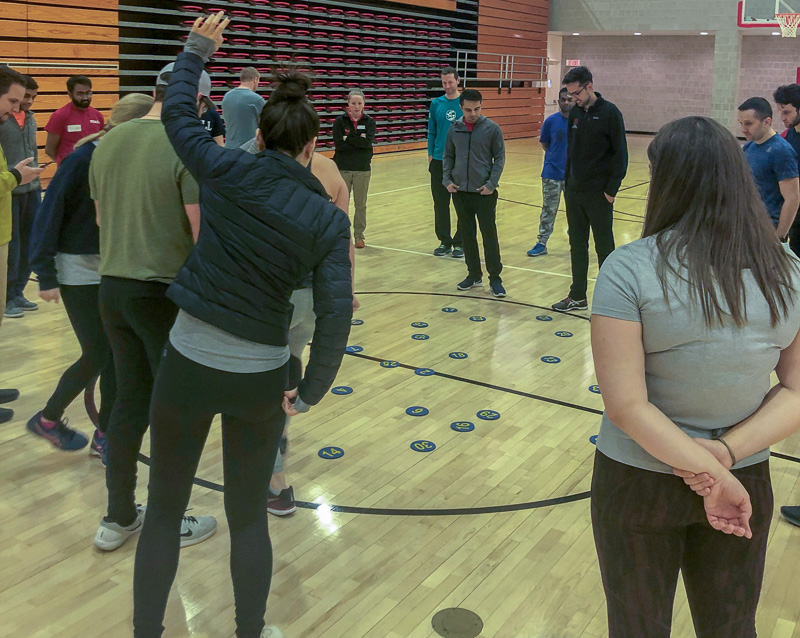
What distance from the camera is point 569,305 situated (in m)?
6.14

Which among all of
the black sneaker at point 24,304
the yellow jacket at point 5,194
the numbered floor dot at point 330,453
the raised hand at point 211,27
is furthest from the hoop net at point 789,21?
the raised hand at point 211,27

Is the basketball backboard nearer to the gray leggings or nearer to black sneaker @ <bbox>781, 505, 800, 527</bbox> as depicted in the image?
black sneaker @ <bbox>781, 505, 800, 527</bbox>

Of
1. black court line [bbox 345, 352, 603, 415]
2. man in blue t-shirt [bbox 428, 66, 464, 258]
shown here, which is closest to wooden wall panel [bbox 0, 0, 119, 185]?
man in blue t-shirt [bbox 428, 66, 464, 258]

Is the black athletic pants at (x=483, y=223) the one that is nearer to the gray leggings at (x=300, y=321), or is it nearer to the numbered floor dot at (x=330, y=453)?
the numbered floor dot at (x=330, y=453)

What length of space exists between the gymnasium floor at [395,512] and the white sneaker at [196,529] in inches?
1.4

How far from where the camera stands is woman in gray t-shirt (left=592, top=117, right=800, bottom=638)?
1453 millimetres

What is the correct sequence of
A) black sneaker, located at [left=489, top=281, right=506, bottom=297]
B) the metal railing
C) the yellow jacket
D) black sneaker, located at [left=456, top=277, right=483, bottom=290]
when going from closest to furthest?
the yellow jacket < black sneaker, located at [left=489, top=281, right=506, bottom=297] < black sneaker, located at [left=456, top=277, right=483, bottom=290] < the metal railing

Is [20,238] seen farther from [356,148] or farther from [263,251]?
[263,251]

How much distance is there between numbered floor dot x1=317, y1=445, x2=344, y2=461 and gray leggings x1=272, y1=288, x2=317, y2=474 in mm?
457

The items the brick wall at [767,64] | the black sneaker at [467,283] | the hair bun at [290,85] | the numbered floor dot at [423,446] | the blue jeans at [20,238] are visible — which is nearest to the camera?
the hair bun at [290,85]

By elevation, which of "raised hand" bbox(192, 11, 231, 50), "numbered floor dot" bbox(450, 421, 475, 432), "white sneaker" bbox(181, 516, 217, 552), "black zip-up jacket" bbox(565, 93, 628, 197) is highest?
"raised hand" bbox(192, 11, 231, 50)

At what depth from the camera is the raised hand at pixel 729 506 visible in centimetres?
146

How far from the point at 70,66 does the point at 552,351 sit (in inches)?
315

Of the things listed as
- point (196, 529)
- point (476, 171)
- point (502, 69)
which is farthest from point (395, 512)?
point (502, 69)
